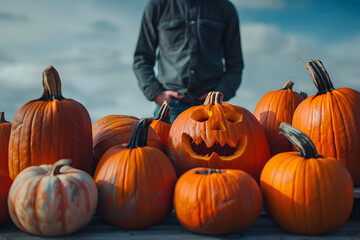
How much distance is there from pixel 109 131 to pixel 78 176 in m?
0.69

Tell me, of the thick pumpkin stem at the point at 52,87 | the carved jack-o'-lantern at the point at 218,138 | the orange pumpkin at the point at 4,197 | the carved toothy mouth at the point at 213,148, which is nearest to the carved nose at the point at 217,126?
the carved jack-o'-lantern at the point at 218,138

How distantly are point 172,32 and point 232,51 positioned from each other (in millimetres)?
913

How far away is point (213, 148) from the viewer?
2.44m

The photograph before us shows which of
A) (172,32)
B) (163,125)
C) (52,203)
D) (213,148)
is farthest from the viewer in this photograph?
(172,32)

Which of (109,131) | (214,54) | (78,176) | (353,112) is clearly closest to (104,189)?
(78,176)

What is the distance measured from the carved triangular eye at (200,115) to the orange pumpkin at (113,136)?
1.02 ft

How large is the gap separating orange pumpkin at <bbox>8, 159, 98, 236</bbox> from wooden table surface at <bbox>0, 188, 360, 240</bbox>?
0.08 metres

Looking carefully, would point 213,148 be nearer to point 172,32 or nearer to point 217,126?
point 217,126

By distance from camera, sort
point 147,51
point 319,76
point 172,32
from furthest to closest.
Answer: point 147,51 < point 172,32 < point 319,76

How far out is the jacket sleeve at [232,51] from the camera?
473 cm

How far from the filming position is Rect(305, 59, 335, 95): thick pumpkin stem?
2.31 m

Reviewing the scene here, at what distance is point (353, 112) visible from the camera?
2.23 m

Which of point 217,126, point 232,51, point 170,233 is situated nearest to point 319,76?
point 217,126

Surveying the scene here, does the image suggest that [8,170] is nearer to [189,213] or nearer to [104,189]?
[104,189]
